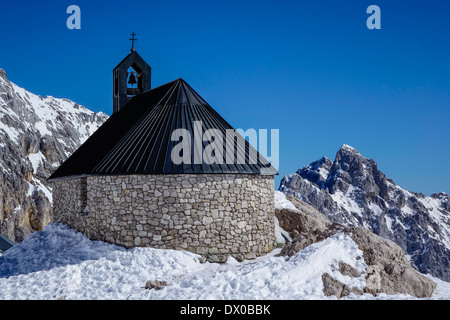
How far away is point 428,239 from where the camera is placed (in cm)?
14925

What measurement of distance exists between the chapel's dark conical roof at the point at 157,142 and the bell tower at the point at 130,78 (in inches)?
110

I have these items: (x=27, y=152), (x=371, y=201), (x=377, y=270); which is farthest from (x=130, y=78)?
(x=371, y=201)

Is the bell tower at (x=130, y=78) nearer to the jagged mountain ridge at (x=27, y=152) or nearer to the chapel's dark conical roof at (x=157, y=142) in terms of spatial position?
the chapel's dark conical roof at (x=157, y=142)

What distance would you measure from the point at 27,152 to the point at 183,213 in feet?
276

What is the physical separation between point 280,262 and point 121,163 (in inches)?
234

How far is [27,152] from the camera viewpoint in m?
88.6

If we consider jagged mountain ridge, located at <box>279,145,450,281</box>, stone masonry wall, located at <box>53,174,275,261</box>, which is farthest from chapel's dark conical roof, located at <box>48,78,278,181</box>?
jagged mountain ridge, located at <box>279,145,450,281</box>

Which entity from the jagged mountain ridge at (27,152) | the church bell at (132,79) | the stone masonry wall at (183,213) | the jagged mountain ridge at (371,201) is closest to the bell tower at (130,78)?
the church bell at (132,79)

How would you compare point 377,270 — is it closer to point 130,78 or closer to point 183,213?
point 183,213

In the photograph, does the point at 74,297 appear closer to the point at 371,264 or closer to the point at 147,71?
the point at 371,264

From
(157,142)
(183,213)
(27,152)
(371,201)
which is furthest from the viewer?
(371,201)

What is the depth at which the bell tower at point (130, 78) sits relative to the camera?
69.4 ft

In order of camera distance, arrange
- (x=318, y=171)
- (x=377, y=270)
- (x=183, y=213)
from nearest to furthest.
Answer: (x=377, y=270), (x=183, y=213), (x=318, y=171)

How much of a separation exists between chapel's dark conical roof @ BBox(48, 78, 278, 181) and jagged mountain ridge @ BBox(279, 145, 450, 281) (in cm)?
13939
